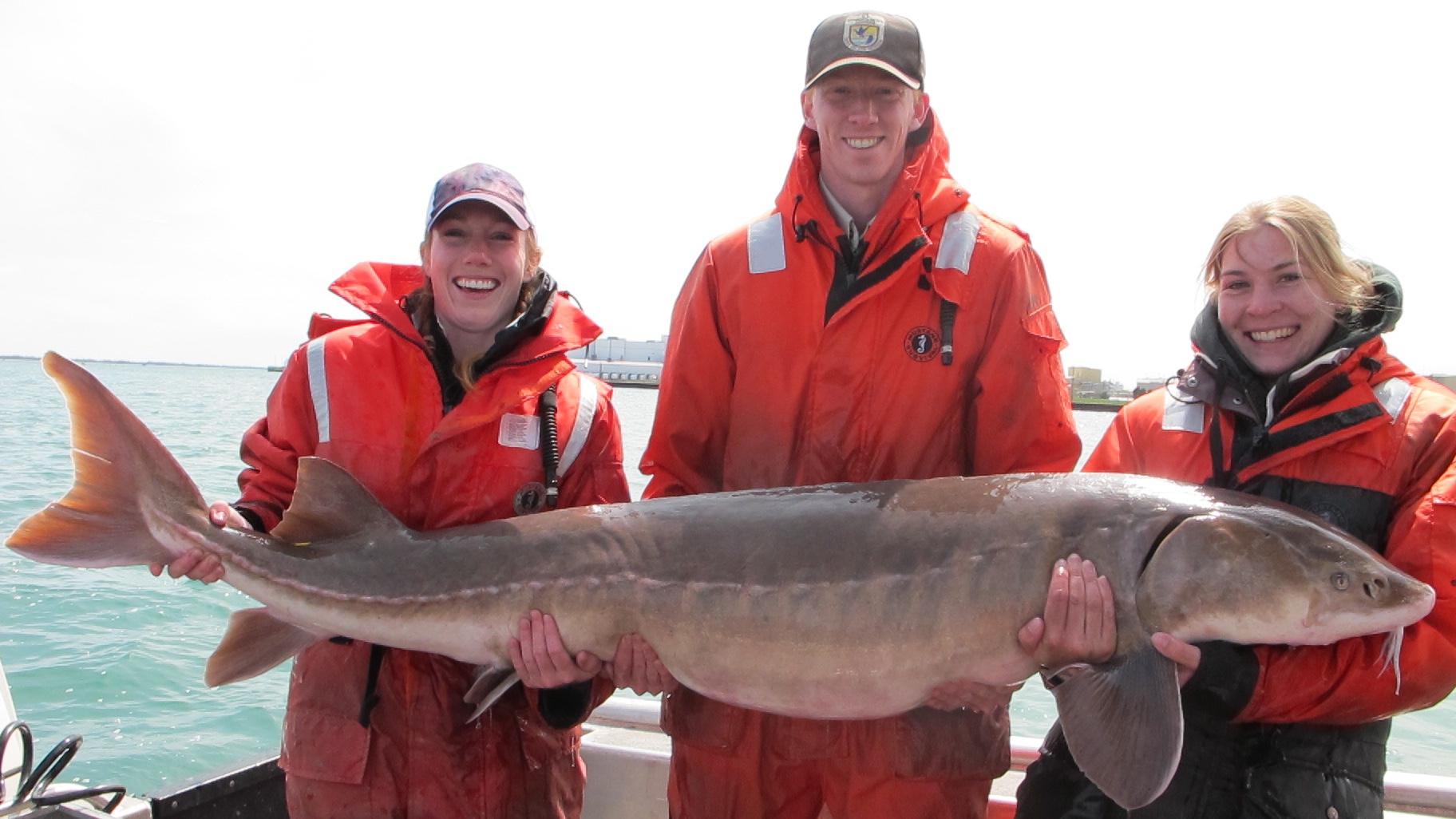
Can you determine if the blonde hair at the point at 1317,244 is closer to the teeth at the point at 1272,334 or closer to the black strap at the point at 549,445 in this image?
the teeth at the point at 1272,334

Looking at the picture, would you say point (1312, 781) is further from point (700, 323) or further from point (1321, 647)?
point (700, 323)

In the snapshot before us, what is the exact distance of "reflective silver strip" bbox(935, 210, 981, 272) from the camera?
3.12 m

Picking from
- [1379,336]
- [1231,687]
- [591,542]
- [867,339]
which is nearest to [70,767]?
[591,542]

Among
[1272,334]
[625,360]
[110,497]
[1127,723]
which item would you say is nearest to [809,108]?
[1272,334]

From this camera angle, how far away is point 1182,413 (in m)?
3.33

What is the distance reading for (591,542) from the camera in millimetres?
3133

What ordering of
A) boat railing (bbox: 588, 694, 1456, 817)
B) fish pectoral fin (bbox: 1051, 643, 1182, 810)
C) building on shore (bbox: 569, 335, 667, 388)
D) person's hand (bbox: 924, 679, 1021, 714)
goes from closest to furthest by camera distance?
fish pectoral fin (bbox: 1051, 643, 1182, 810)
person's hand (bbox: 924, 679, 1021, 714)
boat railing (bbox: 588, 694, 1456, 817)
building on shore (bbox: 569, 335, 667, 388)

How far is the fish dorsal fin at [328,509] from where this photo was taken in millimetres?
3203

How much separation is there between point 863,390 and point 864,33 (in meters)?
1.14

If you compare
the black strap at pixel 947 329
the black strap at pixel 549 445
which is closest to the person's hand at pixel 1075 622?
the black strap at pixel 947 329

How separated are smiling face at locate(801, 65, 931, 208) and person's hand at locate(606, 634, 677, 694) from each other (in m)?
1.63

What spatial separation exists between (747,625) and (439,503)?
3.91 ft

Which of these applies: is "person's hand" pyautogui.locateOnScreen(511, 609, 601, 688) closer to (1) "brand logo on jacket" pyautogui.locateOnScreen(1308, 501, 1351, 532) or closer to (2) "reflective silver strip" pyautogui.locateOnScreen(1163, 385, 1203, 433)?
(2) "reflective silver strip" pyautogui.locateOnScreen(1163, 385, 1203, 433)

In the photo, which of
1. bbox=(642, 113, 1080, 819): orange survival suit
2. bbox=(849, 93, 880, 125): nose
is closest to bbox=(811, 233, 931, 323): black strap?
bbox=(642, 113, 1080, 819): orange survival suit
